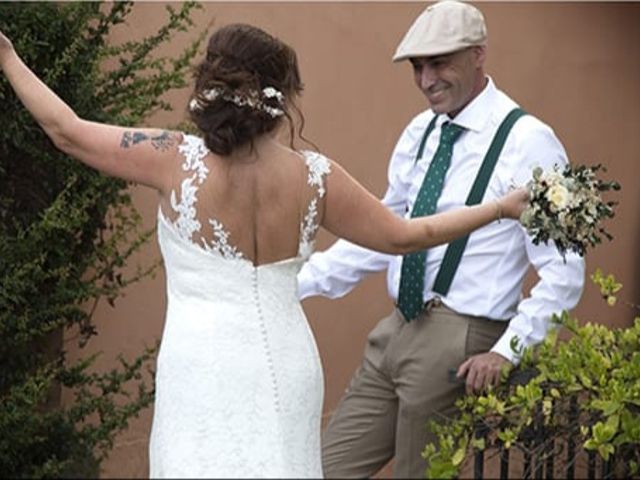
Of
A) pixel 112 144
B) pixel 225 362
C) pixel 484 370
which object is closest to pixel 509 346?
pixel 484 370

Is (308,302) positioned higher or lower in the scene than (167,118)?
lower

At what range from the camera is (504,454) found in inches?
222

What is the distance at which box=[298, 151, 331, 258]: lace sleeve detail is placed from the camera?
4.70 meters

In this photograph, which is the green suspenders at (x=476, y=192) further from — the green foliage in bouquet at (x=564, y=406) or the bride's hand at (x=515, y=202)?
the bride's hand at (x=515, y=202)

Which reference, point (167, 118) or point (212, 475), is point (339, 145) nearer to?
point (167, 118)

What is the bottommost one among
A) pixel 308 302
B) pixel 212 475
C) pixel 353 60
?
pixel 308 302

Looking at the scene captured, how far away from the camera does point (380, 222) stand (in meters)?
4.80

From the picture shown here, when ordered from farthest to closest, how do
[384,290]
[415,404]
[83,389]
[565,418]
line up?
[384,290] < [83,389] < [415,404] < [565,418]

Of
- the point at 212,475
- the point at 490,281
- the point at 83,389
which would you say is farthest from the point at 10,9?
the point at 212,475

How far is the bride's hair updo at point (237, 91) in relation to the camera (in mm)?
4609

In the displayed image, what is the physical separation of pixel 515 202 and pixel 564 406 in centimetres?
69

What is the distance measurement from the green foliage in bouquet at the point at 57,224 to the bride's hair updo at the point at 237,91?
4.84 ft

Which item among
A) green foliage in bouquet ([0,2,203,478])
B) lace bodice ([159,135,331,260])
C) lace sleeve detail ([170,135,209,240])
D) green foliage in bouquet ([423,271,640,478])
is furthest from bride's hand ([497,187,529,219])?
green foliage in bouquet ([0,2,203,478])

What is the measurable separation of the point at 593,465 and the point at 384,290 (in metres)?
2.50
